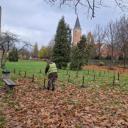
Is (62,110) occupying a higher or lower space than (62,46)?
lower

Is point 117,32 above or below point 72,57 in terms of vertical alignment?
above

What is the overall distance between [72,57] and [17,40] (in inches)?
360

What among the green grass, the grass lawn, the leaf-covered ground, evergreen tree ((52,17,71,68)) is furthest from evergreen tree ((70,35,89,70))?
the leaf-covered ground

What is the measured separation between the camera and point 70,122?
1098cm

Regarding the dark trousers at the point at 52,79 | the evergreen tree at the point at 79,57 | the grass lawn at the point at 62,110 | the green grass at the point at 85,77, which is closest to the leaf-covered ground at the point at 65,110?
the grass lawn at the point at 62,110

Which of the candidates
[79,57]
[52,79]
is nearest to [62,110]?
[52,79]

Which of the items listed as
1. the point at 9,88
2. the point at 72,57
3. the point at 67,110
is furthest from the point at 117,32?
the point at 67,110

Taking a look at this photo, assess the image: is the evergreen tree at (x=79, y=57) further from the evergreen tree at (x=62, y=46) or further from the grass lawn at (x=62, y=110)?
the grass lawn at (x=62, y=110)

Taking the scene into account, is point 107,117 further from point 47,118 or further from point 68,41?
point 68,41

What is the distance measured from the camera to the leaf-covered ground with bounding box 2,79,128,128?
1095 centimetres

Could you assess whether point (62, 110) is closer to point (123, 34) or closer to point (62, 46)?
point (62, 46)

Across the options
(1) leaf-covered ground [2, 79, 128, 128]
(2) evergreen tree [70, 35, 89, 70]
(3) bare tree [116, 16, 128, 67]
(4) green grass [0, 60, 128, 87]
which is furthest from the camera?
(3) bare tree [116, 16, 128, 67]

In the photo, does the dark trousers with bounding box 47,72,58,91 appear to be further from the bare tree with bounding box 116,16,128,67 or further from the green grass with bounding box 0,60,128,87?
the bare tree with bounding box 116,16,128,67

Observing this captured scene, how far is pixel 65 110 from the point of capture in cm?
1304
